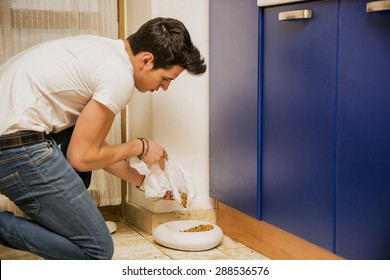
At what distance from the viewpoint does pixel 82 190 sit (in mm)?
1615

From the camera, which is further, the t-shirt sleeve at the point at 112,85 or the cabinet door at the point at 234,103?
the cabinet door at the point at 234,103

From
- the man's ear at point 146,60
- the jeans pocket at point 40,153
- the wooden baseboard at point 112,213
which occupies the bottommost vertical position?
the wooden baseboard at point 112,213

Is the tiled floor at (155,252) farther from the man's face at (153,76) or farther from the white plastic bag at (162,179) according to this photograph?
the man's face at (153,76)

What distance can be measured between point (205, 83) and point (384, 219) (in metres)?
1.11

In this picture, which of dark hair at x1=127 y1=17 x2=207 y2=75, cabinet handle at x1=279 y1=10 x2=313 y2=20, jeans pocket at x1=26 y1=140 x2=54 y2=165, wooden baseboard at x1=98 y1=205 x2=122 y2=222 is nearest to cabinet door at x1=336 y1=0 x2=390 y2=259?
cabinet handle at x1=279 y1=10 x2=313 y2=20

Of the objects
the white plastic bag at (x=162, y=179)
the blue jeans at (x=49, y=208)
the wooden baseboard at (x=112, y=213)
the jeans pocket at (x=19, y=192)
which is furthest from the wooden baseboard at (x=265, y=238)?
the jeans pocket at (x=19, y=192)

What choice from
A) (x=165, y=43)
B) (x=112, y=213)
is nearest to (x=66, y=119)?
(x=165, y=43)

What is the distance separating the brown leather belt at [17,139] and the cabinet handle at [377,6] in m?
0.92

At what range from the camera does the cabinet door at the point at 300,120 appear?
168 centimetres

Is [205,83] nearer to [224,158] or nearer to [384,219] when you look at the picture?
[224,158]

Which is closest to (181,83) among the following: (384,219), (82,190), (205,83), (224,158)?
(205,83)

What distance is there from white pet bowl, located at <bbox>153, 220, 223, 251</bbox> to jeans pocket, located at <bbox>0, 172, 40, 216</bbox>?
0.71 m

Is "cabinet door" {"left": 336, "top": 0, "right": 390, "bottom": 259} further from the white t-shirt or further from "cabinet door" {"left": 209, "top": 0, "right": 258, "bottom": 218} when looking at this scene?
the white t-shirt

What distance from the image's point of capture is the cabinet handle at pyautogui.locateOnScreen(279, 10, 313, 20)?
173 centimetres
